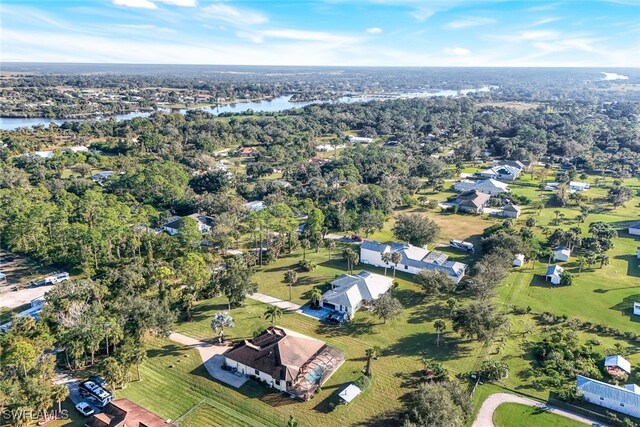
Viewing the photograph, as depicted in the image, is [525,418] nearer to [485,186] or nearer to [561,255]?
[561,255]

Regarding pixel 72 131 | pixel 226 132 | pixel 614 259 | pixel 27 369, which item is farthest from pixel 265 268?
pixel 72 131

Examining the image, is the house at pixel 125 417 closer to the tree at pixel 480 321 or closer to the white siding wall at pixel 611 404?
the tree at pixel 480 321

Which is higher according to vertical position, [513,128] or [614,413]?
[513,128]

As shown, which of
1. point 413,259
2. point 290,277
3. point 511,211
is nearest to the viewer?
point 290,277

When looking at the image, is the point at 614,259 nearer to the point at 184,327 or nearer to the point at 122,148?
the point at 184,327

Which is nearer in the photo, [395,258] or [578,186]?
[395,258]

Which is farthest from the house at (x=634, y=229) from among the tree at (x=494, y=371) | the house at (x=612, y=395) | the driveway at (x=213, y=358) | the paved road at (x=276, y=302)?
the driveway at (x=213, y=358)

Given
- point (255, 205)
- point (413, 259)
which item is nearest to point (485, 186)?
point (413, 259)

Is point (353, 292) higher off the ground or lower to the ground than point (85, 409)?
higher
